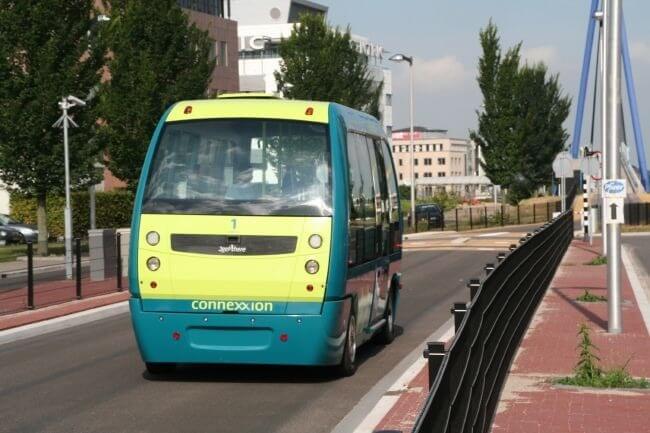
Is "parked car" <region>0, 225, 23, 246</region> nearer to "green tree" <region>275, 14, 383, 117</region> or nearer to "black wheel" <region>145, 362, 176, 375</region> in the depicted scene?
"green tree" <region>275, 14, 383, 117</region>

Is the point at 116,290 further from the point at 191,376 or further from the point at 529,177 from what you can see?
the point at 529,177

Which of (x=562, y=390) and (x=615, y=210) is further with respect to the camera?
(x=615, y=210)

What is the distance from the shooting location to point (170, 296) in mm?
11539

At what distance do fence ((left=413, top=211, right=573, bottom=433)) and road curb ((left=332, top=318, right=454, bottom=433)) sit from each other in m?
0.88

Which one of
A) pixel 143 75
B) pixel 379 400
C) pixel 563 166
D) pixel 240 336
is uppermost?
pixel 143 75

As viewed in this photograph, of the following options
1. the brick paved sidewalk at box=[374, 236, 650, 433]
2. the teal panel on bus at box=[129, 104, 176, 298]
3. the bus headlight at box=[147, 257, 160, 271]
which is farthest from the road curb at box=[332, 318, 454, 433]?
the teal panel on bus at box=[129, 104, 176, 298]

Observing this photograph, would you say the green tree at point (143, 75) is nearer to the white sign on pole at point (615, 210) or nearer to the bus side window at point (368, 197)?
the white sign on pole at point (615, 210)

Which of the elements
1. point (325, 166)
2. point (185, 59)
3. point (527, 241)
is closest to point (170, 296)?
point (325, 166)

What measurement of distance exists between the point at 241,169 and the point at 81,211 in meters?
46.9

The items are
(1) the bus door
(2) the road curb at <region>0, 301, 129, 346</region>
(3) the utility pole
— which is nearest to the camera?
(1) the bus door

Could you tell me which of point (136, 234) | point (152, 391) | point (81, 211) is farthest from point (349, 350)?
point (81, 211)

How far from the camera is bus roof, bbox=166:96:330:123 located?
1225 cm

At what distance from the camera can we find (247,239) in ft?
38.0

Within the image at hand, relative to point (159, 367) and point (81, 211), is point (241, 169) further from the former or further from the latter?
point (81, 211)
